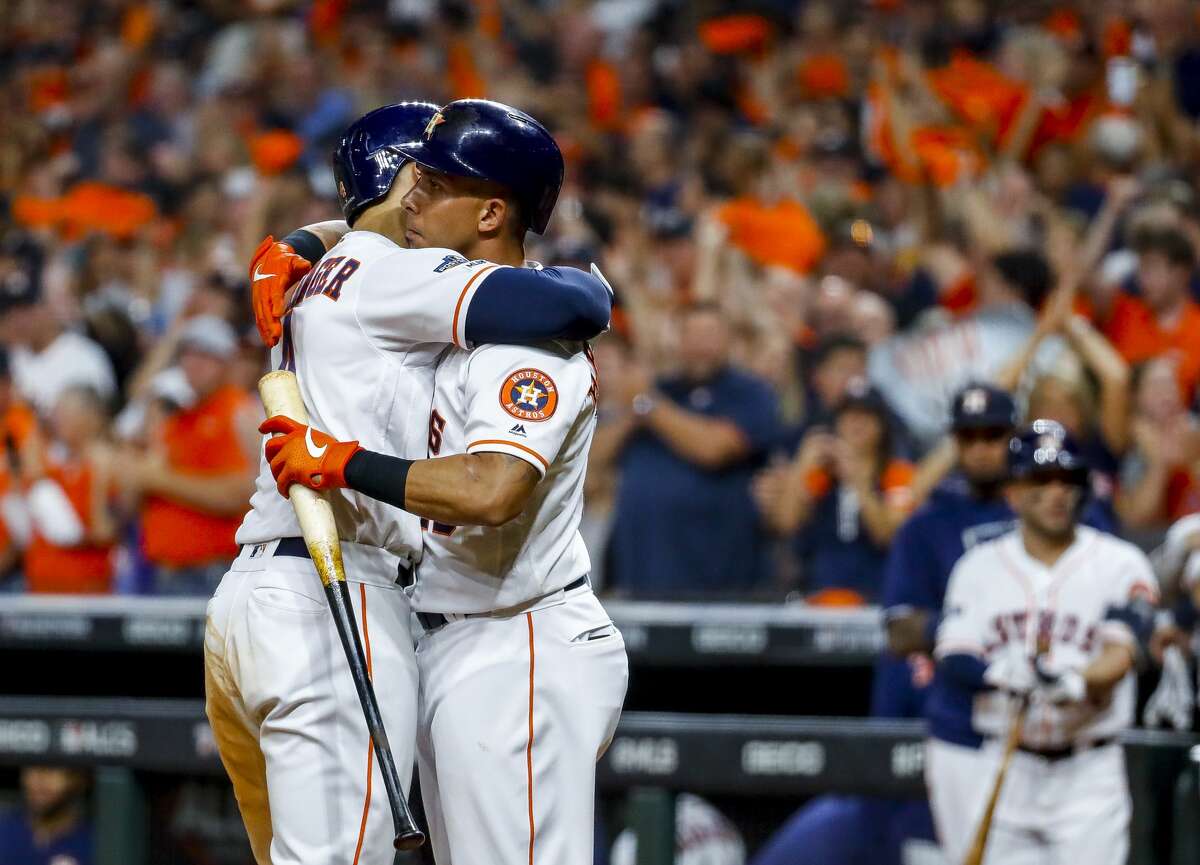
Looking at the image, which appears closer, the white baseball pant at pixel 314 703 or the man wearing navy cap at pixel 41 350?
the white baseball pant at pixel 314 703

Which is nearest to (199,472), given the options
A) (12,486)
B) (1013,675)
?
(12,486)

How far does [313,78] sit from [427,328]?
8.11 m

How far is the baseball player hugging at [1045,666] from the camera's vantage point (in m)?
4.83

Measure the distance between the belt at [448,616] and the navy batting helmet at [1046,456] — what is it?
206cm

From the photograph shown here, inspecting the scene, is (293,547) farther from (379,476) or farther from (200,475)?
(200,475)

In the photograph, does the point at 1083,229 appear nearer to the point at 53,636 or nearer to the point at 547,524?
the point at 53,636

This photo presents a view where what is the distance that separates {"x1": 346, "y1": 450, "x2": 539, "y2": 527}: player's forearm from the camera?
9.50 feet

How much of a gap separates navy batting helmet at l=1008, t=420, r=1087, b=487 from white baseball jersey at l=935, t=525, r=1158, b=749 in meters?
0.25

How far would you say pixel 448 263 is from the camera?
3020 mm

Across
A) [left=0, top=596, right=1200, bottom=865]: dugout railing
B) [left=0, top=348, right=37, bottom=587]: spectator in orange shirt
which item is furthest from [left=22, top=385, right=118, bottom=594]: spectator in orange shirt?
[left=0, top=596, right=1200, bottom=865]: dugout railing

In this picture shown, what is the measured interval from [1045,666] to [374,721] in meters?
2.50

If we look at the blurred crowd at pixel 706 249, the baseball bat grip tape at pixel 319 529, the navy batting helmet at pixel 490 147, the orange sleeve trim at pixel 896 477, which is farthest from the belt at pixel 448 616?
the orange sleeve trim at pixel 896 477

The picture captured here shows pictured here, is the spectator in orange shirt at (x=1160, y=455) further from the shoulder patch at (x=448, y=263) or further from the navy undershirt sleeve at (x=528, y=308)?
the shoulder patch at (x=448, y=263)

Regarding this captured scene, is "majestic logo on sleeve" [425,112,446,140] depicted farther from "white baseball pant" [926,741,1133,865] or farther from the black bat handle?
"white baseball pant" [926,741,1133,865]
